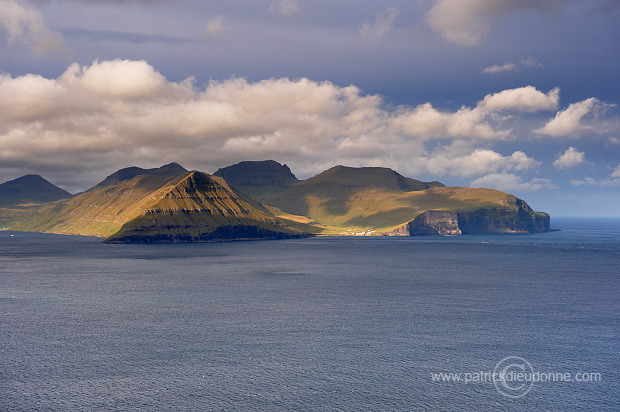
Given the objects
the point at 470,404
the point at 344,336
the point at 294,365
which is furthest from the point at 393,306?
the point at 470,404

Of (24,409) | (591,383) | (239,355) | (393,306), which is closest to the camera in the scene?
(24,409)

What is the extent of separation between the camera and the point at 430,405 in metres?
91.6

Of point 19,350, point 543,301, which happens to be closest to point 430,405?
point 19,350

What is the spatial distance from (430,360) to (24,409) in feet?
254

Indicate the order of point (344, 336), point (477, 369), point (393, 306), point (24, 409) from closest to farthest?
point (24, 409)
point (477, 369)
point (344, 336)
point (393, 306)

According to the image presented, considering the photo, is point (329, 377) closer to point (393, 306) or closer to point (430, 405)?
point (430, 405)

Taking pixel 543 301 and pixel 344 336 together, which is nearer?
pixel 344 336

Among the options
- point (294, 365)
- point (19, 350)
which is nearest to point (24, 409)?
point (19, 350)

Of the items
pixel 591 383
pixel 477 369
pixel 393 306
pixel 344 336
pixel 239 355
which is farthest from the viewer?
pixel 393 306

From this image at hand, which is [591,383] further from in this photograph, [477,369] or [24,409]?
[24,409]

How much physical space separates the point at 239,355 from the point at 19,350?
50408 mm

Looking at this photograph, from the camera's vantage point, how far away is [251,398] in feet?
309

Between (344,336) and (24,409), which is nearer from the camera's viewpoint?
(24,409)

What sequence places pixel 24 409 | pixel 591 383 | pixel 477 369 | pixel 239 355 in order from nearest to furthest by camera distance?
pixel 24 409
pixel 591 383
pixel 477 369
pixel 239 355
